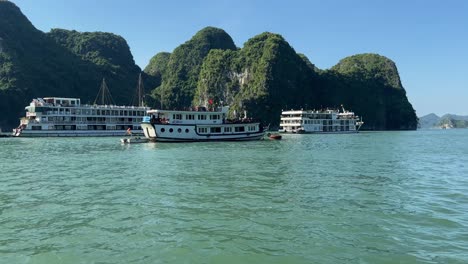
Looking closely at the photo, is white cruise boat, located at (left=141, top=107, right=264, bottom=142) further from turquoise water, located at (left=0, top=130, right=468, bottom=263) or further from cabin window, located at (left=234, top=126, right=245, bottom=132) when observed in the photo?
turquoise water, located at (left=0, top=130, right=468, bottom=263)

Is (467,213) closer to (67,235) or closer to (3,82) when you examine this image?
(67,235)

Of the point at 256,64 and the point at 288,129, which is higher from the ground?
the point at 256,64

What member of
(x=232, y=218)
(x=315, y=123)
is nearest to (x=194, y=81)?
(x=315, y=123)

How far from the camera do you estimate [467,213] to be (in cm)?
1311

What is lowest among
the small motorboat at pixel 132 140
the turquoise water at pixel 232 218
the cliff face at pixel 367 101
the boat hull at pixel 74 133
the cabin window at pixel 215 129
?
the turquoise water at pixel 232 218

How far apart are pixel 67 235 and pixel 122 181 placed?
376 inches

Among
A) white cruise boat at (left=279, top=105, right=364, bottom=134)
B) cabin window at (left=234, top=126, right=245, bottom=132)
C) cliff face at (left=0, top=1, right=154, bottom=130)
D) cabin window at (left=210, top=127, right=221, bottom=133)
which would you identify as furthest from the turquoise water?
cliff face at (left=0, top=1, right=154, bottom=130)

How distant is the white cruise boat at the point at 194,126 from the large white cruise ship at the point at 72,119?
85.2 ft

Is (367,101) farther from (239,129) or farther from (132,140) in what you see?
(132,140)

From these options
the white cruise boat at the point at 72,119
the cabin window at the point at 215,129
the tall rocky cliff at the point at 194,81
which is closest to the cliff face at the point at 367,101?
the tall rocky cliff at the point at 194,81

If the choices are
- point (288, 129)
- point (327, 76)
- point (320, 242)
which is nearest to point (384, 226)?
point (320, 242)

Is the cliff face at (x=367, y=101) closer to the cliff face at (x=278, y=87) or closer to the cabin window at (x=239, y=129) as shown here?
the cliff face at (x=278, y=87)

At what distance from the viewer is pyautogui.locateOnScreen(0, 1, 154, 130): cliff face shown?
402 feet

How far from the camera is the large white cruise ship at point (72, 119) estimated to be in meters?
73.1
